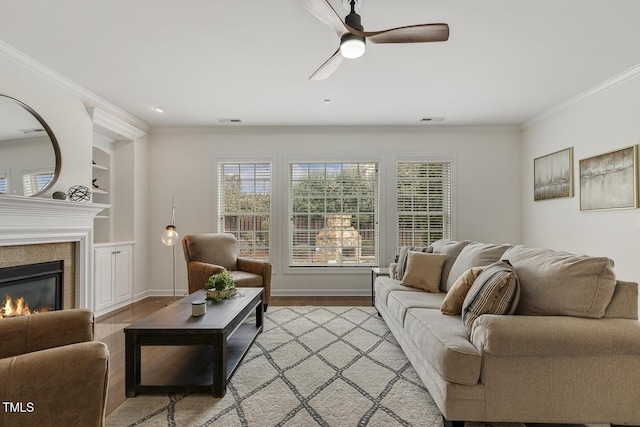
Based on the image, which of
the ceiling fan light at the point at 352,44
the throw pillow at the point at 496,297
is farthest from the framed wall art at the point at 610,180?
the ceiling fan light at the point at 352,44

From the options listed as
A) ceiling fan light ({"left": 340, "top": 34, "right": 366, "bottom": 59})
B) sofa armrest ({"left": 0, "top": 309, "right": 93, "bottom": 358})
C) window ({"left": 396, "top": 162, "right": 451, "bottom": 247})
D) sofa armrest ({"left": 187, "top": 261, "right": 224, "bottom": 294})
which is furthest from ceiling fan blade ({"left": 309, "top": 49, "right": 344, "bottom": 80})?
window ({"left": 396, "top": 162, "right": 451, "bottom": 247})

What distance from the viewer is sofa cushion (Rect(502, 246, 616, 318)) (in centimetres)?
170

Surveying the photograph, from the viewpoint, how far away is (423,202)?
514cm

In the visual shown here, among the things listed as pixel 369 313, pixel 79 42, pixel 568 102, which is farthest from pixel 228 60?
pixel 568 102

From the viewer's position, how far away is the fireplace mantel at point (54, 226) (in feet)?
8.79

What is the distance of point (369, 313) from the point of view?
3.98 m

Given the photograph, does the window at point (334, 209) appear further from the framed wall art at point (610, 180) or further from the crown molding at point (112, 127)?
the framed wall art at point (610, 180)

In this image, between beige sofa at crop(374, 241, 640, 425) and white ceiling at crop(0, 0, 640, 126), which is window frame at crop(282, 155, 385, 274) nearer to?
white ceiling at crop(0, 0, 640, 126)

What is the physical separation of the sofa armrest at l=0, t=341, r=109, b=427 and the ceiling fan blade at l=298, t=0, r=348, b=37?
195 cm

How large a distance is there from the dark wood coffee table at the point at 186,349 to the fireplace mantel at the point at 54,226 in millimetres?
1466

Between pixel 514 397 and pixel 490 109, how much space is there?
12.3 ft

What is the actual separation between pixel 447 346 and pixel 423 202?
3.67 metres

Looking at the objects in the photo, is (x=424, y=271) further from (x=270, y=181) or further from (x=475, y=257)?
(x=270, y=181)

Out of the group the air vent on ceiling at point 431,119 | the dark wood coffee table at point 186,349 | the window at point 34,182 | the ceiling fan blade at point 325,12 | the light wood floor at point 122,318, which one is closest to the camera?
the ceiling fan blade at point 325,12
